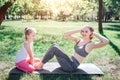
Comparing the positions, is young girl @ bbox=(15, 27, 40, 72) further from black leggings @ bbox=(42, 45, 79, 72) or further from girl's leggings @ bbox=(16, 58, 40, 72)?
black leggings @ bbox=(42, 45, 79, 72)

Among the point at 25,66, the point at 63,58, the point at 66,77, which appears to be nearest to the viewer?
the point at 66,77

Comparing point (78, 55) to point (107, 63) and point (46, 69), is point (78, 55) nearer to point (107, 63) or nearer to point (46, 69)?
point (46, 69)

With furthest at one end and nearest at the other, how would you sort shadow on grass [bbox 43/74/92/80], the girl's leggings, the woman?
the woman < the girl's leggings < shadow on grass [bbox 43/74/92/80]

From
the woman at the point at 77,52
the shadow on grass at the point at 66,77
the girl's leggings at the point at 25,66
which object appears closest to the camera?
the shadow on grass at the point at 66,77

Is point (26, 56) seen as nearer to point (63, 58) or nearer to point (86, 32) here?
point (63, 58)

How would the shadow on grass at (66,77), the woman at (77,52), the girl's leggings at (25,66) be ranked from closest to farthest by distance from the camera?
the shadow on grass at (66,77) < the girl's leggings at (25,66) < the woman at (77,52)

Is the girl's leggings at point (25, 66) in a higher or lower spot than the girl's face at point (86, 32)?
lower

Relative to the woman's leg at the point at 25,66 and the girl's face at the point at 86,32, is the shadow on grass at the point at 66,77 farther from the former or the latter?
the girl's face at the point at 86,32

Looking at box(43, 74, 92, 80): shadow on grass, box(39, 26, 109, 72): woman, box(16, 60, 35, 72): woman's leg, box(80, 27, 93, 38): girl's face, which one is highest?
box(80, 27, 93, 38): girl's face

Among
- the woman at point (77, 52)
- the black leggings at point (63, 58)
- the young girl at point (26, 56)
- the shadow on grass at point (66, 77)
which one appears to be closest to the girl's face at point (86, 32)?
the woman at point (77, 52)

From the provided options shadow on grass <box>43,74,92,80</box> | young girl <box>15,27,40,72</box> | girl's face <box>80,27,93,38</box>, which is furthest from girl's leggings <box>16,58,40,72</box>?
girl's face <box>80,27,93,38</box>

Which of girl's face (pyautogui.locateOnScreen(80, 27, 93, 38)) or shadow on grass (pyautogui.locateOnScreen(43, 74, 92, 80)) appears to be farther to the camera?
girl's face (pyautogui.locateOnScreen(80, 27, 93, 38))

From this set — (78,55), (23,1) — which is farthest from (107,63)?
(23,1)

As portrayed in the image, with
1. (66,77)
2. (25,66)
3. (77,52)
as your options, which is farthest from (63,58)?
(25,66)
